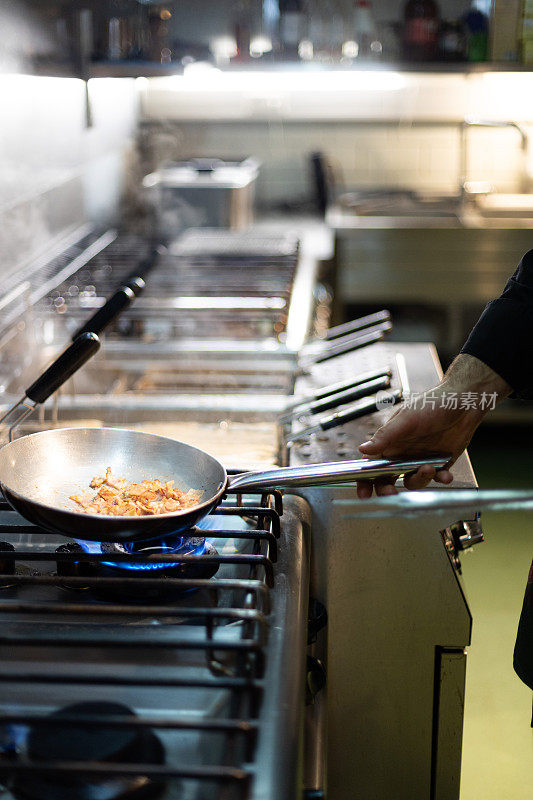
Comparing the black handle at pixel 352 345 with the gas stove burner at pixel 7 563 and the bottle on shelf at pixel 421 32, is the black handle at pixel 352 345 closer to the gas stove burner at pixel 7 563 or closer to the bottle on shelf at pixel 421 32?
the gas stove burner at pixel 7 563

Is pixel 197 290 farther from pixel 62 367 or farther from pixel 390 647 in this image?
pixel 390 647

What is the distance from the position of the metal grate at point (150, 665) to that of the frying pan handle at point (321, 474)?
0.12ft

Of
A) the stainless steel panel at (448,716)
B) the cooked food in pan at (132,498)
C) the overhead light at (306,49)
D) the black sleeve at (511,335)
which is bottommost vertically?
the stainless steel panel at (448,716)

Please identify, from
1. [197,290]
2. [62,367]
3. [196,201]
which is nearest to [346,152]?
[196,201]

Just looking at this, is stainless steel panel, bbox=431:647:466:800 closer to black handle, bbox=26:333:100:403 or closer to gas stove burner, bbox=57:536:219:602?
gas stove burner, bbox=57:536:219:602

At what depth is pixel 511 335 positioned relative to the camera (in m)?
1.10

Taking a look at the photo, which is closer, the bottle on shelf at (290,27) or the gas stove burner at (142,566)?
the gas stove burner at (142,566)

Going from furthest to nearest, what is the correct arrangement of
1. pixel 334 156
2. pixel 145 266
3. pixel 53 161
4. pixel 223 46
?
pixel 334 156, pixel 223 46, pixel 53 161, pixel 145 266

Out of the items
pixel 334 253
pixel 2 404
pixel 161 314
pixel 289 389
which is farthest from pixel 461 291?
pixel 2 404

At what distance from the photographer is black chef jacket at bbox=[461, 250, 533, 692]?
3.61 feet

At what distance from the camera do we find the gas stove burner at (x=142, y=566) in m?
0.84

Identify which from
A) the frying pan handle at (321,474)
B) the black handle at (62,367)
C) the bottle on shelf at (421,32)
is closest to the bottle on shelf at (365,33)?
the bottle on shelf at (421,32)

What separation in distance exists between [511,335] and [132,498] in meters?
0.54

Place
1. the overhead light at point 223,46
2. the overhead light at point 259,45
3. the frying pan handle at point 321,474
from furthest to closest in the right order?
the overhead light at point 223,46 → the overhead light at point 259,45 → the frying pan handle at point 321,474
